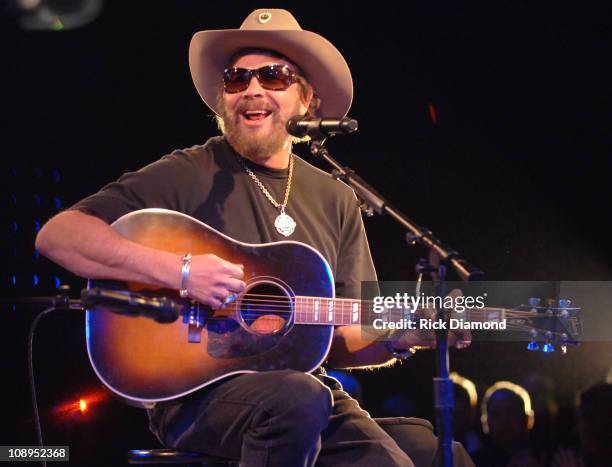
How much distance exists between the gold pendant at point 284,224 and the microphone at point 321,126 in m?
0.54

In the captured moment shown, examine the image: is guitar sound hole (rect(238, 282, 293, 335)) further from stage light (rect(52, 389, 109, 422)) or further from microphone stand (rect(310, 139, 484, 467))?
stage light (rect(52, 389, 109, 422))

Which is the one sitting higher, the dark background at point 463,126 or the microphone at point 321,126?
the dark background at point 463,126

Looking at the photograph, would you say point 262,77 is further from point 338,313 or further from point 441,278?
point 441,278

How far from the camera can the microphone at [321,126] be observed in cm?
267

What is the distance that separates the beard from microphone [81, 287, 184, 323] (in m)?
1.43

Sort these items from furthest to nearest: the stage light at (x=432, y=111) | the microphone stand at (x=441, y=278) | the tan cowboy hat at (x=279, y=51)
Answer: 1. the stage light at (x=432, y=111)
2. the tan cowboy hat at (x=279, y=51)
3. the microphone stand at (x=441, y=278)

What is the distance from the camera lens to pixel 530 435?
4898 millimetres

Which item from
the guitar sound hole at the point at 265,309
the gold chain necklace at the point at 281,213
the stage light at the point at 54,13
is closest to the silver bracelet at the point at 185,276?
the guitar sound hole at the point at 265,309

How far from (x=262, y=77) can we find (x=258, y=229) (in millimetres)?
744

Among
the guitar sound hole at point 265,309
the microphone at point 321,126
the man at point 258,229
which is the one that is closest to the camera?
the man at point 258,229

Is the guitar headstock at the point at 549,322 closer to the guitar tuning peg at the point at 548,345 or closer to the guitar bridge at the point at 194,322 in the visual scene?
the guitar tuning peg at the point at 548,345

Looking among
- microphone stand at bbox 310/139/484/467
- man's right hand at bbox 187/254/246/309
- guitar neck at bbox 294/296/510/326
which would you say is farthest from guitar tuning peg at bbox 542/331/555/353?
man's right hand at bbox 187/254/246/309

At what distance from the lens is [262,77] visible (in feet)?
11.2

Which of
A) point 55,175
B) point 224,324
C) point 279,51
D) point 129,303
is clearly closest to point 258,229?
point 224,324
